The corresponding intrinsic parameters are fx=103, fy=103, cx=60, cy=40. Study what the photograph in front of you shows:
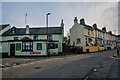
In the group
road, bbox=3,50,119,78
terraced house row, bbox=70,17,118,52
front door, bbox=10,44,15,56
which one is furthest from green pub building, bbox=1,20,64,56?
road, bbox=3,50,119,78

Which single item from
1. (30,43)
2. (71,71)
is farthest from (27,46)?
(71,71)

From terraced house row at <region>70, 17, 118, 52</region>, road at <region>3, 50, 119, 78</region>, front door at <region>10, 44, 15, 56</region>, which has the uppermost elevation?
terraced house row at <region>70, 17, 118, 52</region>

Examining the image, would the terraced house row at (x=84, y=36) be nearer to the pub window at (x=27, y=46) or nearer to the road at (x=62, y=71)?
the pub window at (x=27, y=46)

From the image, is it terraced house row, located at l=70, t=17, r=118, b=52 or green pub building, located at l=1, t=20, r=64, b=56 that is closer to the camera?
green pub building, located at l=1, t=20, r=64, b=56

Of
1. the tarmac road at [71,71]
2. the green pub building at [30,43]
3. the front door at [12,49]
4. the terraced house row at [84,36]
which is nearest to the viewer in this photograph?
the tarmac road at [71,71]

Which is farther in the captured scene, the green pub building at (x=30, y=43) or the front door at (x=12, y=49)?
the front door at (x=12, y=49)

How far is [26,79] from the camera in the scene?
632cm

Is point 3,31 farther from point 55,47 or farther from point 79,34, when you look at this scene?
point 79,34

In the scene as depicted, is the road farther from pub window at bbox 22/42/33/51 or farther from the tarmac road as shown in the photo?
pub window at bbox 22/42/33/51

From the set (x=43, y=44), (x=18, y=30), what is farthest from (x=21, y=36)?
(x=43, y=44)

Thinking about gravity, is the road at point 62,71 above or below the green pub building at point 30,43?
below

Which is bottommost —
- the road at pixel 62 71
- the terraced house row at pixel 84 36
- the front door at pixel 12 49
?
the road at pixel 62 71

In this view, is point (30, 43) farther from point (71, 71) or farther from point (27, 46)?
point (71, 71)

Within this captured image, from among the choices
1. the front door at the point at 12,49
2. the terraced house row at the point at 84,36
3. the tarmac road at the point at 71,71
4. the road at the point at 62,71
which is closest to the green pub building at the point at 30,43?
the front door at the point at 12,49
